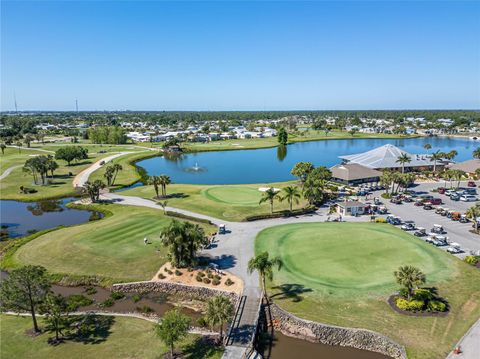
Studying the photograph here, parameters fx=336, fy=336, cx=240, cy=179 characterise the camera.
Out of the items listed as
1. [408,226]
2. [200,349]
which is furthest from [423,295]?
[408,226]

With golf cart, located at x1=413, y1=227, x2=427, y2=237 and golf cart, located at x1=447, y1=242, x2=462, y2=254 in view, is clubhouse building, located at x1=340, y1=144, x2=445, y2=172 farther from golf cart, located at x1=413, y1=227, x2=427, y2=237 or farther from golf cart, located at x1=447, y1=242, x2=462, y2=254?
golf cart, located at x1=447, y1=242, x2=462, y2=254

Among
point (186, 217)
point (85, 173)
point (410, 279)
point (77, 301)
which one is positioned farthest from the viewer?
point (85, 173)

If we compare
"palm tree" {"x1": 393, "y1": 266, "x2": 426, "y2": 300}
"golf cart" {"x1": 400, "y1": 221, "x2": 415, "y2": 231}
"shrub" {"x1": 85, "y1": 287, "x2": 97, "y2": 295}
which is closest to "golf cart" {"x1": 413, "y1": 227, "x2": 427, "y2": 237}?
"golf cart" {"x1": 400, "y1": 221, "x2": 415, "y2": 231}

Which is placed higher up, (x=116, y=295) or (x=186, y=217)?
(x=186, y=217)

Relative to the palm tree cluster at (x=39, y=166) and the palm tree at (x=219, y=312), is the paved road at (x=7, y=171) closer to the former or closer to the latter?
the palm tree cluster at (x=39, y=166)

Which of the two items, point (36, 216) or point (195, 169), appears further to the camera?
point (195, 169)

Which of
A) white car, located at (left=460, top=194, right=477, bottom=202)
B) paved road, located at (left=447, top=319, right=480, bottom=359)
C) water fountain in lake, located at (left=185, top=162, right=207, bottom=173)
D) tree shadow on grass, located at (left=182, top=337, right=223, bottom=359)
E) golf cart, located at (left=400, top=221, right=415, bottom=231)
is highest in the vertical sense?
white car, located at (left=460, top=194, right=477, bottom=202)

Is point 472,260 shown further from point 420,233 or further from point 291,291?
point 291,291

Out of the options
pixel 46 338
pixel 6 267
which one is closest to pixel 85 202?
pixel 6 267
